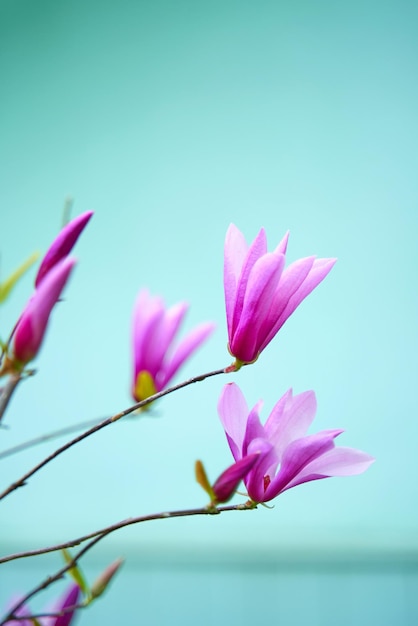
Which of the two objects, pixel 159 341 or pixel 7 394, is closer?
pixel 7 394

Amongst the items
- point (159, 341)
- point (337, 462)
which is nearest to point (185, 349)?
point (159, 341)

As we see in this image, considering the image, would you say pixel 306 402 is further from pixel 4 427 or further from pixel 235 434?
pixel 4 427

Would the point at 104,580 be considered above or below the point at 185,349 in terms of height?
below

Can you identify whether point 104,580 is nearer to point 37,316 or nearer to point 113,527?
point 113,527

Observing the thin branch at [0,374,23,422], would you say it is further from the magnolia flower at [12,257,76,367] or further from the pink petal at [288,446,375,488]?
the pink petal at [288,446,375,488]

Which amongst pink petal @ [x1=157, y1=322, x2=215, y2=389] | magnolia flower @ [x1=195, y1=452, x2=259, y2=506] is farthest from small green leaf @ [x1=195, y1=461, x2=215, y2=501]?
pink petal @ [x1=157, y1=322, x2=215, y2=389]

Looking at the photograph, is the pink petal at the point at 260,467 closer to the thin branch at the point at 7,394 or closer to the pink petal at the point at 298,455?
the pink petal at the point at 298,455
